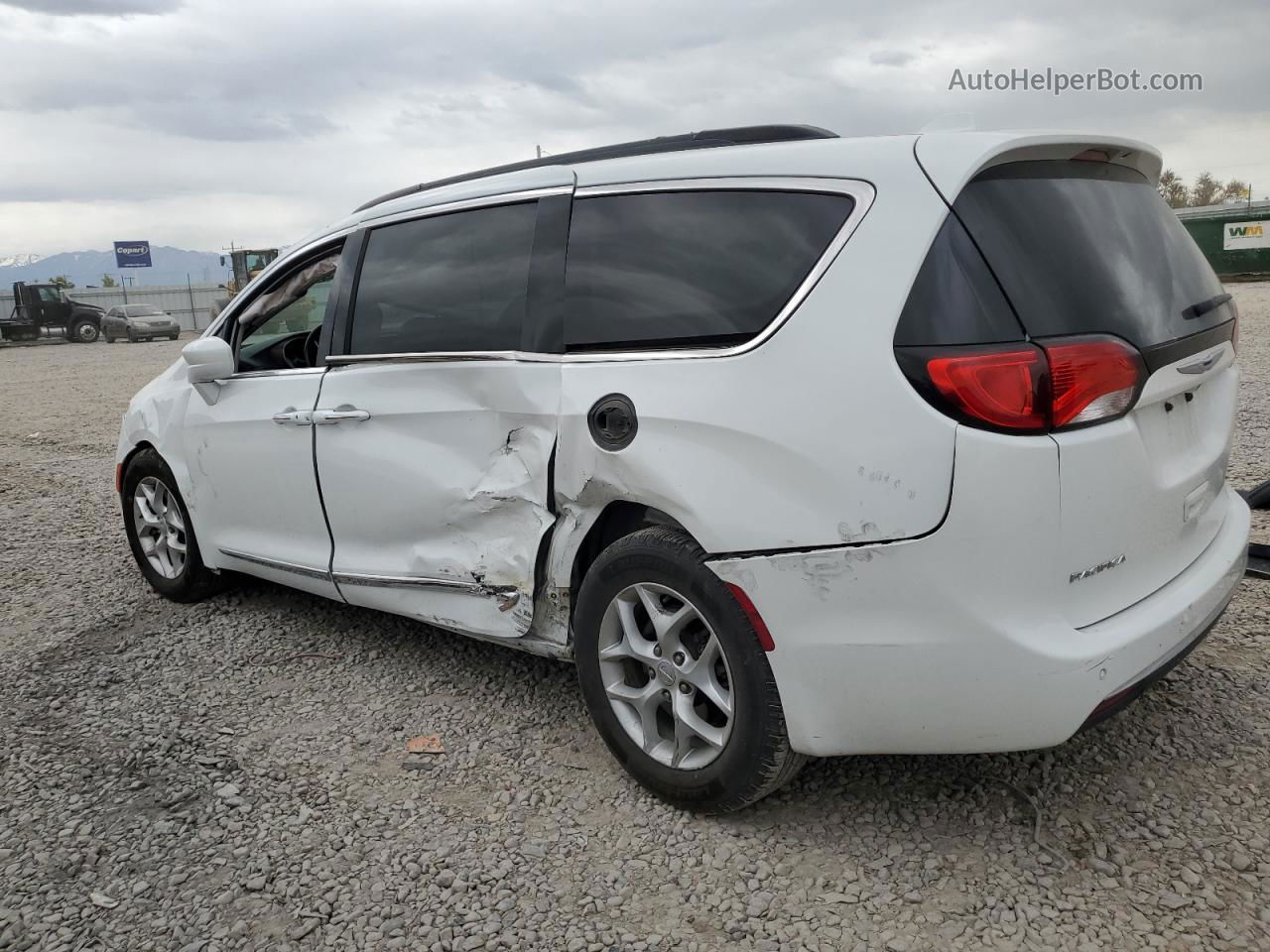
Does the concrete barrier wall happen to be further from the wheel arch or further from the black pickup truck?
the wheel arch

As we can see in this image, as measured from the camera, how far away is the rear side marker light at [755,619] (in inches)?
96.0

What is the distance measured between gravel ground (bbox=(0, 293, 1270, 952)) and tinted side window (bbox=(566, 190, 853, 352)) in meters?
1.32

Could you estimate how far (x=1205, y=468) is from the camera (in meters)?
2.63

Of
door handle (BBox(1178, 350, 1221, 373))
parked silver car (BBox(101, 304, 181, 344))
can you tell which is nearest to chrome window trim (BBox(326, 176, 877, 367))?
door handle (BBox(1178, 350, 1221, 373))

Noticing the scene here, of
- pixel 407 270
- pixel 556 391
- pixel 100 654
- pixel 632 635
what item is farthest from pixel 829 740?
pixel 100 654

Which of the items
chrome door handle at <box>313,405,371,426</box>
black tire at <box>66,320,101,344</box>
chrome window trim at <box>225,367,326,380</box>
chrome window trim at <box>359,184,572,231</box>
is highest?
chrome window trim at <box>359,184,572,231</box>

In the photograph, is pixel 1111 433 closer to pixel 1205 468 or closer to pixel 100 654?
pixel 1205 468

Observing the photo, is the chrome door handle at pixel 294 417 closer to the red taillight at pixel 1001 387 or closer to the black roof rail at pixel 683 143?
the black roof rail at pixel 683 143

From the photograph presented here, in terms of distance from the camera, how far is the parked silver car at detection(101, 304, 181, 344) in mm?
34281

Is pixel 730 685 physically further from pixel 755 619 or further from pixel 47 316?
pixel 47 316

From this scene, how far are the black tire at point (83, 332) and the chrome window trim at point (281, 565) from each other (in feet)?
118

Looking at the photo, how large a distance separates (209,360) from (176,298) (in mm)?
50478

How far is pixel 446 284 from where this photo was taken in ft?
11.0

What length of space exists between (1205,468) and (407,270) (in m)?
2.51
